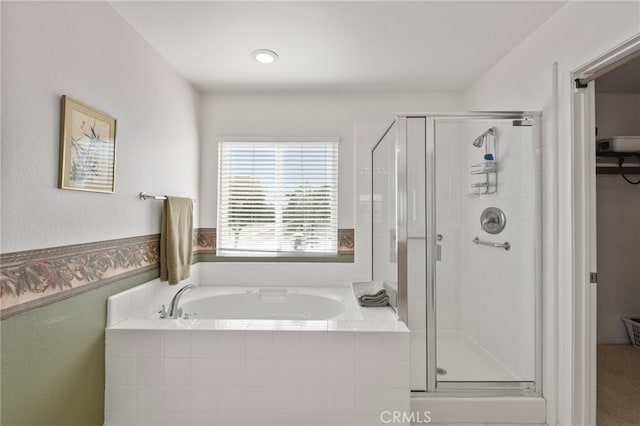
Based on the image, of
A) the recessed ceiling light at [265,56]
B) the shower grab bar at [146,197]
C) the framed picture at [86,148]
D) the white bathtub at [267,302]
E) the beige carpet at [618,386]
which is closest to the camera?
the framed picture at [86,148]

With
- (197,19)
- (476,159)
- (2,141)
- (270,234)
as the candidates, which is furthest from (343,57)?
(2,141)

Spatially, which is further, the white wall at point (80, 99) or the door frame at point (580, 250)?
the door frame at point (580, 250)

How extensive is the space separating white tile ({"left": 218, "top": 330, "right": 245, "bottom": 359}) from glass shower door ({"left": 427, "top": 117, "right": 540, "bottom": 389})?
1120 millimetres

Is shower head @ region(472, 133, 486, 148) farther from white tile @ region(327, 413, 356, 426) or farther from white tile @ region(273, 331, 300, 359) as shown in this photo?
white tile @ region(327, 413, 356, 426)

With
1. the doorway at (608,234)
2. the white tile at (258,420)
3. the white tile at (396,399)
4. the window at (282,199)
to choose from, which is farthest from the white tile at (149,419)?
the doorway at (608,234)

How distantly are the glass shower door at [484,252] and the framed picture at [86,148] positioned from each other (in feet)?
5.95

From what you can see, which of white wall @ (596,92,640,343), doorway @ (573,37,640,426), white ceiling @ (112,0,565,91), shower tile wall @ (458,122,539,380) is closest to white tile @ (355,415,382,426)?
shower tile wall @ (458,122,539,380)

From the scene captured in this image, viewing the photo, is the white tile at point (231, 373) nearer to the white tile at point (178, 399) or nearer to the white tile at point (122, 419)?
the white tile at point (178, 399)

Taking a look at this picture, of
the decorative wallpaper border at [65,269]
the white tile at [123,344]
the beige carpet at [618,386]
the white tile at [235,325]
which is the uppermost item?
the decorative wallpaper border at [65,269]

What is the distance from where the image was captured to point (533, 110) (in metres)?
2.05

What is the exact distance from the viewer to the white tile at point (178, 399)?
1.82 meters

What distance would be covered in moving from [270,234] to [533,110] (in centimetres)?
224

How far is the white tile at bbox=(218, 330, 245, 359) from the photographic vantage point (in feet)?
5.97

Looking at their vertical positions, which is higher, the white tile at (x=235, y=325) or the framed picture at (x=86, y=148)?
the framed picture at (x=86, y=148)
